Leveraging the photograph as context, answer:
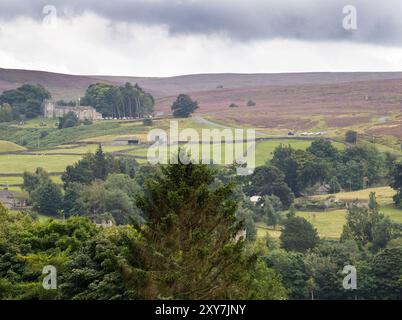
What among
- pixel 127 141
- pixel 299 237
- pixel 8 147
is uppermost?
pixel 127 141

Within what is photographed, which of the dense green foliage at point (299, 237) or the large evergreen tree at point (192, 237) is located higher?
the large evergreen tree at point (192, 237)

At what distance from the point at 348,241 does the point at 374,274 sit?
1854 cm

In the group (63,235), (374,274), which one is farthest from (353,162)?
(63,235)

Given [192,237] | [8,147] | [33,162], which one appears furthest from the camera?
[8,147]

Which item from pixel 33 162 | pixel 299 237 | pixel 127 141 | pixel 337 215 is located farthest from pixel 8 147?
pixel 299 237

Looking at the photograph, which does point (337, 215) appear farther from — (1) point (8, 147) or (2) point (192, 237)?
(2) point (192, 237)

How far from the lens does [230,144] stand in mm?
185125

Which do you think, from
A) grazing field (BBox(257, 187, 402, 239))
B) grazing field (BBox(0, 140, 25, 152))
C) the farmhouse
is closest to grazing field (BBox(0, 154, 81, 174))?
grazing field (BBox(0, 140, 25, 152))

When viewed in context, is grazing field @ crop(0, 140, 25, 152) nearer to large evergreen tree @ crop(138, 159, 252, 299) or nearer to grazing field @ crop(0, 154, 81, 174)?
grazing field @ crop(0, 154, 81, 174)

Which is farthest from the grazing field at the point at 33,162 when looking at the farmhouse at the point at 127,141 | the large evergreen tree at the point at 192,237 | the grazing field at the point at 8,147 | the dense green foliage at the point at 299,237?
the large evergreen tree at the point at 192,237

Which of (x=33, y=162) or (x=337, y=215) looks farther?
(x=33, y=162)

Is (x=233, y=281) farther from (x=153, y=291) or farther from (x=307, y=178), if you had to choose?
(x=307, y=178)

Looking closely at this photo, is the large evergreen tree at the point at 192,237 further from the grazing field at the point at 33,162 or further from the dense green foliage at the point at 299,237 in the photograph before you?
the grazing field at the point at 33,162

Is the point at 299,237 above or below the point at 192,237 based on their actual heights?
below
